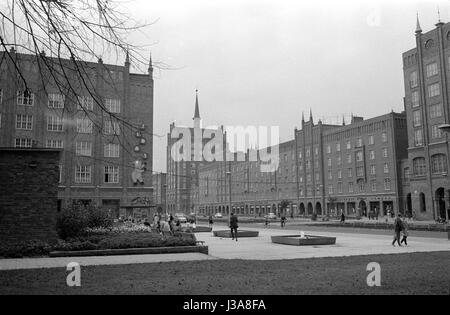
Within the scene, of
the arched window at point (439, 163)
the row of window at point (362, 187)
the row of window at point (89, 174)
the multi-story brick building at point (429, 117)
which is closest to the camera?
the row of window at point (89, 174)

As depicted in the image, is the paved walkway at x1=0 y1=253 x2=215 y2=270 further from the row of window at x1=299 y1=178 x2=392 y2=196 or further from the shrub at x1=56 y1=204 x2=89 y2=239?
the row of window at x1=299 y1=178 x2=392 y2=196

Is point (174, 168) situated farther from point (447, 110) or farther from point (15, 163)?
point (15, 163)

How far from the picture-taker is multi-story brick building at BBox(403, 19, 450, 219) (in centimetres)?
6012

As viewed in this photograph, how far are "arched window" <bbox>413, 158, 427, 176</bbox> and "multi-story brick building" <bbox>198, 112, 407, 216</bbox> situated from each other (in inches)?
A: 347

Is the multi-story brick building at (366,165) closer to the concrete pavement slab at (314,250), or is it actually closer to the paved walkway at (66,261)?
the concrete pavement slab at (314,250)

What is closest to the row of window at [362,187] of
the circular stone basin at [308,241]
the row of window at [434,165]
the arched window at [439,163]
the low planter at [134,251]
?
the row of window at [434,165]

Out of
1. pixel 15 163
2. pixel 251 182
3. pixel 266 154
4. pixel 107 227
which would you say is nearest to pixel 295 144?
pixel 266 154

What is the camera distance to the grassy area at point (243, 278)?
888 cm

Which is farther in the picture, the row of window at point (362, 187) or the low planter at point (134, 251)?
the row of window at point (362, 187)

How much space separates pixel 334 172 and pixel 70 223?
73095 millimetres

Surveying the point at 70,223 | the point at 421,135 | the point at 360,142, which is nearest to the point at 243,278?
the point at 70,223

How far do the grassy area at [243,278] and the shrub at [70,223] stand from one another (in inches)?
410

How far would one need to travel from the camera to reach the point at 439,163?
200 feet

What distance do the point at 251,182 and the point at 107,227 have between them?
3687 inches
